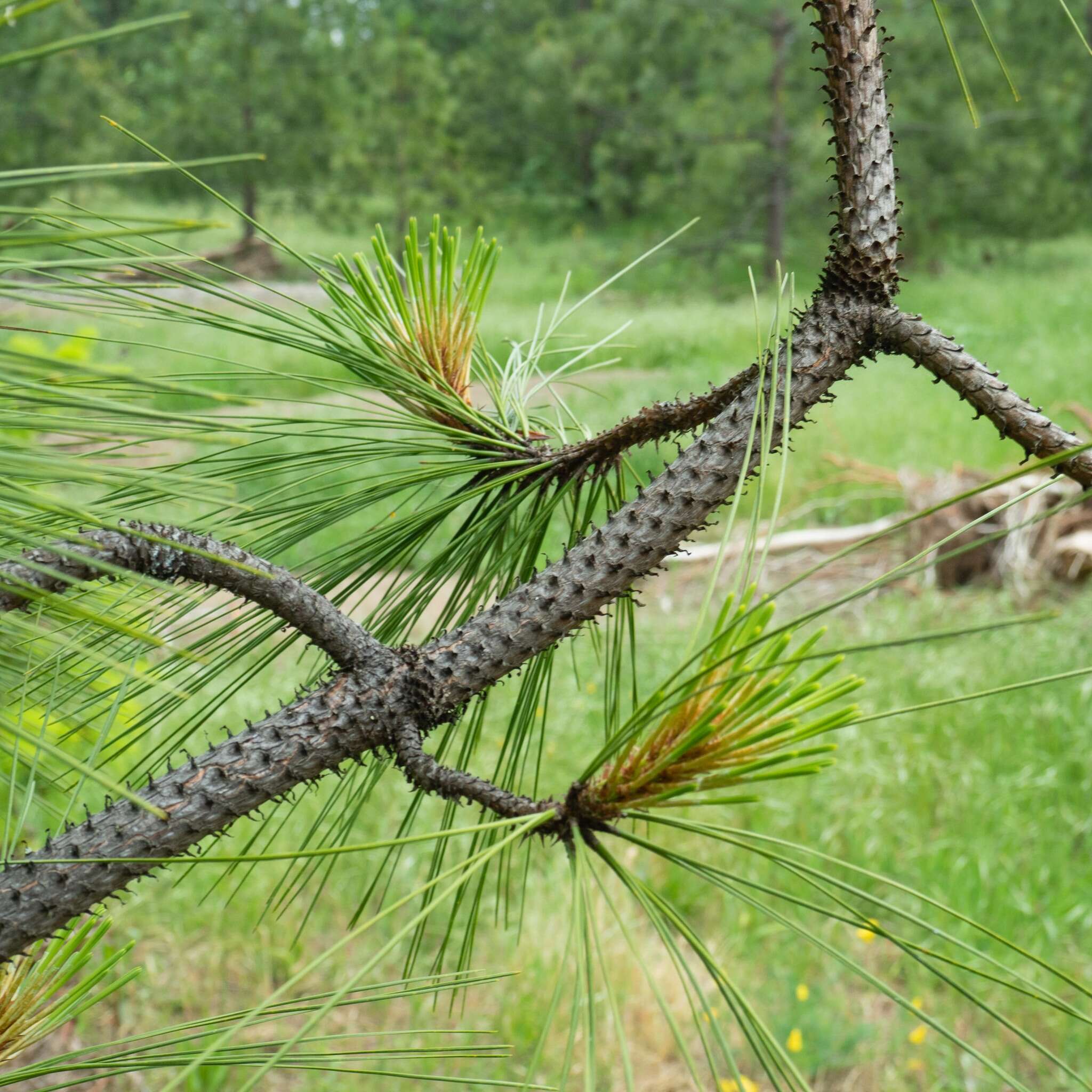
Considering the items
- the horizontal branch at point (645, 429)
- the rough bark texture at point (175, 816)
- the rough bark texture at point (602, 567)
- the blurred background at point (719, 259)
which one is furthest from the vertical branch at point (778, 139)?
the rough bark texture at point (175, 816)

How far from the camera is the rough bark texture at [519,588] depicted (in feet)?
1.26

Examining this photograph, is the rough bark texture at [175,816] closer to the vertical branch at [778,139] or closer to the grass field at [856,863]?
the grass field at [856,863]

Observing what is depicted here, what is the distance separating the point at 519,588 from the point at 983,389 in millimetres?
226

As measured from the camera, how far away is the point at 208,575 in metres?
0.42

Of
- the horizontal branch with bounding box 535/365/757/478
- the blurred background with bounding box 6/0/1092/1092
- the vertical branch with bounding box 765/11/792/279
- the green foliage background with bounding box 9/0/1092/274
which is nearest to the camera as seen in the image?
the horizontal branch with bounding box 535/365/757/478

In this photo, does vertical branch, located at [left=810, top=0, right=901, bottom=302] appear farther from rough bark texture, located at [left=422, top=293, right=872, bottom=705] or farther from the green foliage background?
the green foliage background

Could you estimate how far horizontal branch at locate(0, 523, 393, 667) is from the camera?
1.32 feet

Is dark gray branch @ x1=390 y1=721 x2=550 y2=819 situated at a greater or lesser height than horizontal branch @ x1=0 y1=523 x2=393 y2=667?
lesser

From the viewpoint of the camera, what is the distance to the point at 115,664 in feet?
0.88

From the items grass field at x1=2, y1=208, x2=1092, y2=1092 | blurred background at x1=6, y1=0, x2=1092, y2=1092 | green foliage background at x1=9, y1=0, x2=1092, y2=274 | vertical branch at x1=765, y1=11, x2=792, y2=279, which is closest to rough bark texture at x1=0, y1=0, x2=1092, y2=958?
blurred background at x1=6, y1=0, x2=1092, y2=1092

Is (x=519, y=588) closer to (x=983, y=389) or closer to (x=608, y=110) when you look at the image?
(x=983, y=389)

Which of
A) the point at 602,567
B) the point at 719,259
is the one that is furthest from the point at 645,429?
the point at 719,259

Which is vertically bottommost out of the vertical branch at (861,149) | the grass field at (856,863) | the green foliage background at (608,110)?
the grass field at (856,863)

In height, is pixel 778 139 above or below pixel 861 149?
above
